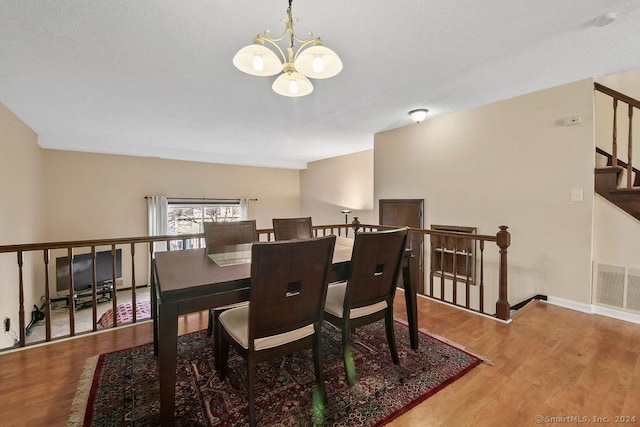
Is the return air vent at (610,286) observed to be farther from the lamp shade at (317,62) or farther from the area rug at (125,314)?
the area rug at (125,314)

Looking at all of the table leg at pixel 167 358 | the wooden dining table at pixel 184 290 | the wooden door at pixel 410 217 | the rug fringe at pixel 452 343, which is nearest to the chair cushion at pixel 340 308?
the wooden dining table at pixel 184 290

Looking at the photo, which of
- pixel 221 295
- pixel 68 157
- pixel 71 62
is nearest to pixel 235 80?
pixel 71 62

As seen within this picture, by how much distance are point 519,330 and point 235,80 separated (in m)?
3.37

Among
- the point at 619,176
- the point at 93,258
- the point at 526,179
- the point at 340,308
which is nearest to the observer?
the point at 340,308

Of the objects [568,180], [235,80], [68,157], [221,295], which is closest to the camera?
[221,295]

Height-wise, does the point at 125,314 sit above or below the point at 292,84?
below

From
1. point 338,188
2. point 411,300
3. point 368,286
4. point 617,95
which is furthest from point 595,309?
point 338,188

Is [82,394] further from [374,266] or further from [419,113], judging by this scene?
[419,113]

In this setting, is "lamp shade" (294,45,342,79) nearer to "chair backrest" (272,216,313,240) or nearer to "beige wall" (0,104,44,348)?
"chair backrest" (272,216,313,240)

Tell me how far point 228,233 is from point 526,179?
324 cm

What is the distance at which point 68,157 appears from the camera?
520 cm

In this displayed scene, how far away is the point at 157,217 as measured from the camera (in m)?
5.88

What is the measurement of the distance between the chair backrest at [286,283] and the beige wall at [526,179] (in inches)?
110

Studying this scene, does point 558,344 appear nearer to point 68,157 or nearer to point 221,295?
point 221,295
